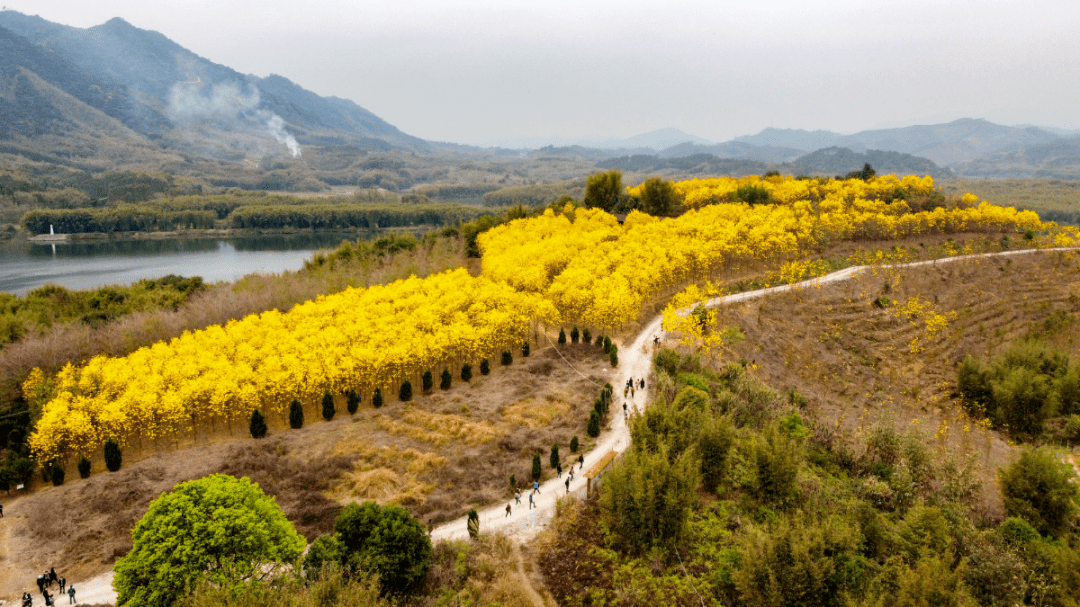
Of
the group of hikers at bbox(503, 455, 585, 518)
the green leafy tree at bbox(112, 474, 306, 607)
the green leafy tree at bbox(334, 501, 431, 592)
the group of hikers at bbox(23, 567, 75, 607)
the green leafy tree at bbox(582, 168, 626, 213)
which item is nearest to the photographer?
the green leafy tree at bbox(112, 474, 306, 607)

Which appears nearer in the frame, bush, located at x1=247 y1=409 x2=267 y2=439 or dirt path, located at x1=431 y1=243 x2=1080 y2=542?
dirt path, located at x1=431 y1=243 x2=1080 y2=542

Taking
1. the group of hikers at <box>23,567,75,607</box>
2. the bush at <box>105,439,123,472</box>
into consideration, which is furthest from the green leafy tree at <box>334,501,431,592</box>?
the bush at <box>105,439,123,472</box>

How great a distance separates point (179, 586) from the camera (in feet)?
63.8

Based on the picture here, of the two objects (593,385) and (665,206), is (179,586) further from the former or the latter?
(665,206)

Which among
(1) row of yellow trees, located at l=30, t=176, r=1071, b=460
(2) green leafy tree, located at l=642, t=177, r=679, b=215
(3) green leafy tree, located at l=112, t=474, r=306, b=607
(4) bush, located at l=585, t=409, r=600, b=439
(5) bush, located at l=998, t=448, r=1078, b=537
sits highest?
(2) green leafy tree, located at l=642, t=177, r=679, b=215

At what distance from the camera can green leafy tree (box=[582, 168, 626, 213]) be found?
99062 mm

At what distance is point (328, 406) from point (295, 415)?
7.29ft

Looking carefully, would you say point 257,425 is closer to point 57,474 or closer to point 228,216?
point 57,474

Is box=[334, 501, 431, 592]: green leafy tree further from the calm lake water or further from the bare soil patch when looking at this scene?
the calm lake water

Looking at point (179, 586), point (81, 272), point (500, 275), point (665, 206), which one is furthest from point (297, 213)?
point (179, 586)

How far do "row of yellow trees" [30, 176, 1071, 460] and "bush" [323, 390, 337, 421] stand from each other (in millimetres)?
1054

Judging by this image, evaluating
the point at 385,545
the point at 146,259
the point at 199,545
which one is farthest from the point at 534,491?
the point at 146,259

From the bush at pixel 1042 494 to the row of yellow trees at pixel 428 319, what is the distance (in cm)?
2908

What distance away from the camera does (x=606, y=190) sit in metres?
99.2
